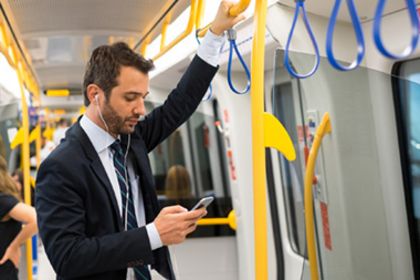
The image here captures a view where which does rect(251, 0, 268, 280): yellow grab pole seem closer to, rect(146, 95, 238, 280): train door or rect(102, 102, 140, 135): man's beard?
rect(102, 102, 140, 135): man's beard

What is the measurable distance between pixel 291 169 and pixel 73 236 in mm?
1456

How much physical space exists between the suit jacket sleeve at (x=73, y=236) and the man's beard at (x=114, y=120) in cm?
21

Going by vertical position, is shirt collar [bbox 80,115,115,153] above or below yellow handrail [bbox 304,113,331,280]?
above

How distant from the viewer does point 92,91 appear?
2.08m

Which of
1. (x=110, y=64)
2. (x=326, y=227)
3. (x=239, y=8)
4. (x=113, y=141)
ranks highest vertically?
(x=239, y=8)

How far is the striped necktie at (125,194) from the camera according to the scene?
2096 mm

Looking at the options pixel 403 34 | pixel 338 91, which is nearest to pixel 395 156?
pixel 338 91

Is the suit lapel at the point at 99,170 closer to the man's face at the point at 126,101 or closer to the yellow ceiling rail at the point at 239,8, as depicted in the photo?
the man's face at the point at 126,101

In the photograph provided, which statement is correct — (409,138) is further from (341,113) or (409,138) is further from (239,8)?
(239,8)

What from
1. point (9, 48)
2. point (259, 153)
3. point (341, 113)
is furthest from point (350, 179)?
point (9, 48)

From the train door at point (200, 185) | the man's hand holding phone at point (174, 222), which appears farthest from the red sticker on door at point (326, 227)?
the train door at point (200, 185)

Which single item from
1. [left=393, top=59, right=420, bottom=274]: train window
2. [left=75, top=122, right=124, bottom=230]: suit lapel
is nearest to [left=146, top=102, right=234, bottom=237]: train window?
[left=393, top=59, right=420, bottom=274]: train window

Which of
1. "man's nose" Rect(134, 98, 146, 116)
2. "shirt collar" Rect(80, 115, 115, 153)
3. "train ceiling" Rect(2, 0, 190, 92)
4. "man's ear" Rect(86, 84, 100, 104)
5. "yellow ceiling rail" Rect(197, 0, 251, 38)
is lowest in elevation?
"shirt collar" Rect(80, 115, 115, 153)

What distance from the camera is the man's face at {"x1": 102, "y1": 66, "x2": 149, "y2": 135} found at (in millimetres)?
2012
